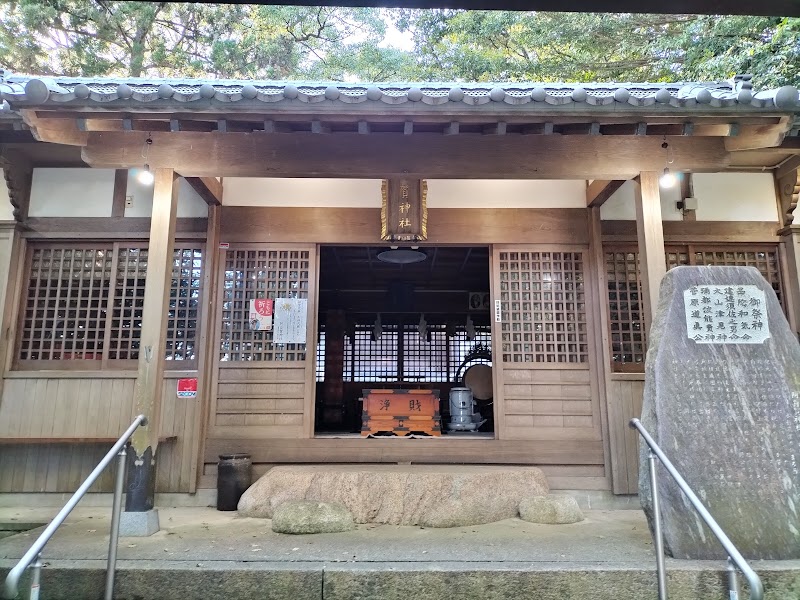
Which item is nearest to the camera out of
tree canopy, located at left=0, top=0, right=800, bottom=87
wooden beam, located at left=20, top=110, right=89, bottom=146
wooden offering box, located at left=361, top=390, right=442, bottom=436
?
wooden beam, located at left=20, top=110, right=89, bottom=146

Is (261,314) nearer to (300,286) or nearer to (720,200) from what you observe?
(300,286)

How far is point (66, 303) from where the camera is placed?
661 cm

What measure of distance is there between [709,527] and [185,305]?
5.76 metres

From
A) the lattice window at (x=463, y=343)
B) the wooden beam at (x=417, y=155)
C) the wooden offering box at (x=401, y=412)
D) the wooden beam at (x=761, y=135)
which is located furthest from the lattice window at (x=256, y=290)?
the lattice window at (x=463, y=343)

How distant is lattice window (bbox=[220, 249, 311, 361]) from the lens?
21.8 ft

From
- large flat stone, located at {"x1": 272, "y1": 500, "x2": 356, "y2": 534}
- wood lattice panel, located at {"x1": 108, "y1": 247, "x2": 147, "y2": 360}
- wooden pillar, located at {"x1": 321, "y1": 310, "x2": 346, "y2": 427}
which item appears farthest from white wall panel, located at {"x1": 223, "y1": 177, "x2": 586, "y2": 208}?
wooden pillar, located at {"x1": 321, "y1": 310, "x2": 346, "y2": 427}

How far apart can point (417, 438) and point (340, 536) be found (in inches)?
76.1

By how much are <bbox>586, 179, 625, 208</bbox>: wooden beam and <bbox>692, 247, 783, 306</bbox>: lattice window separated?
1.37m

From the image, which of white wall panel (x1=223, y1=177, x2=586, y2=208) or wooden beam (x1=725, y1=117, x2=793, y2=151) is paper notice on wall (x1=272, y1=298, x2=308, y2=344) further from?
wooden beam (x1=725, y1=117, x2=793, y2=151)

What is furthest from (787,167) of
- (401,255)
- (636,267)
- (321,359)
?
(321,359)

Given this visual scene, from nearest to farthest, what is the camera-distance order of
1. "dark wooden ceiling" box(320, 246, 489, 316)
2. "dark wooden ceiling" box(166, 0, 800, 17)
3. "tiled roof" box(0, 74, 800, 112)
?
"dark wooden ceiling" box(166, 0, 800, 17)
"tiled roof" box(0, 74, 800, 112)
"dark wooden ceiling" box(320, 246, 489, 316)

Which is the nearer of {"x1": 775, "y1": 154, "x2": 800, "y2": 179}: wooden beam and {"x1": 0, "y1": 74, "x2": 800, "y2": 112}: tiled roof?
{"x1": 0, "y1": 74, "x2": 800, "y2": 112}: tiled roof

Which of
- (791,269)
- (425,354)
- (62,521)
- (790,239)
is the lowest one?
(62,521)

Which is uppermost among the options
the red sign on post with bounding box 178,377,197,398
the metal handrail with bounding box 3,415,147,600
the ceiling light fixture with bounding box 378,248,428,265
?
the ceiling light fixture with bounding box 378,248,428,265
